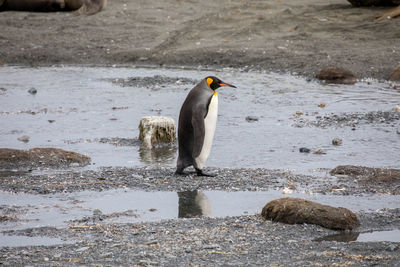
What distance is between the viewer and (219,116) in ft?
39.6

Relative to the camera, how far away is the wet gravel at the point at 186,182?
741 cm

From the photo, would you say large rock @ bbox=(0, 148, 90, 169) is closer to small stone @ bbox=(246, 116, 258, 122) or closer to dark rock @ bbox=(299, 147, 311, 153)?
dark rock @ bbox=(299, 147, 311, 153)

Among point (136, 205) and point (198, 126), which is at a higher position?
point (198, 126)

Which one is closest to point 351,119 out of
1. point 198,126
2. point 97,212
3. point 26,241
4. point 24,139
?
point 198,126

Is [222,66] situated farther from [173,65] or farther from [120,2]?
[120,2]

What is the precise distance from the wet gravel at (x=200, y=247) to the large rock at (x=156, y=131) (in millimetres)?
3688

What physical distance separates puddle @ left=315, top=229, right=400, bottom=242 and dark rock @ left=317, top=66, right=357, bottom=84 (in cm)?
948

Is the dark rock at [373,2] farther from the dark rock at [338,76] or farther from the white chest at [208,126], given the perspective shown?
the white chest at [208,126]

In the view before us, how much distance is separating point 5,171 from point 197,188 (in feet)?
7.60

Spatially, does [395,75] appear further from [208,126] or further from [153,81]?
[208,126]

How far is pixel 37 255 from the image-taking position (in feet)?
17.3

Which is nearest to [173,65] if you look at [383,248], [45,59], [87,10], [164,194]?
[45,59]

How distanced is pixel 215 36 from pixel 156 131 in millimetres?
9275

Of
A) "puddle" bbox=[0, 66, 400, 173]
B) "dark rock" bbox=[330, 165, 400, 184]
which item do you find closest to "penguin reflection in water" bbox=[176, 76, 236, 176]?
"puddle" bbox=[0, 66, 400, 173]
